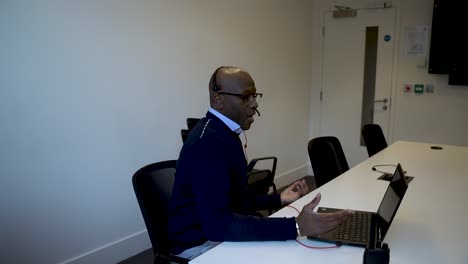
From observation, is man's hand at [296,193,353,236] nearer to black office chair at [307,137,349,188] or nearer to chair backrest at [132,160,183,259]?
chair backrest at [132,160,183,259]

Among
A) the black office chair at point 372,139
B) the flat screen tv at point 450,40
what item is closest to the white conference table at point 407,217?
the black office chair at point 372,139

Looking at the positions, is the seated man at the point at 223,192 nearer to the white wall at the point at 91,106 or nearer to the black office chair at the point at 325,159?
the black office chair at the point at 325,159

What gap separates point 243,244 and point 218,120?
0.51 m

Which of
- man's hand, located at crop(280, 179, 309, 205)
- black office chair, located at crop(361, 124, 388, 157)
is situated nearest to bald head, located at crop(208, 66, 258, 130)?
man's hand, located at crop(280, 179, 309, 205)

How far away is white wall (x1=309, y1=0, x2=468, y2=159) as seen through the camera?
176 inches

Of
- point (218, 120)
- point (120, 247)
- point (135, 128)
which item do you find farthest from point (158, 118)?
point (218, 120)

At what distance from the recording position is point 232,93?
1.54m

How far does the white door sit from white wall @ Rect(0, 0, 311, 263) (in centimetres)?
187

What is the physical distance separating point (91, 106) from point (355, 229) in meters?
1.93

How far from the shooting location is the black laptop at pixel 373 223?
110 cm

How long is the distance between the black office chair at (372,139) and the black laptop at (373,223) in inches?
67.8

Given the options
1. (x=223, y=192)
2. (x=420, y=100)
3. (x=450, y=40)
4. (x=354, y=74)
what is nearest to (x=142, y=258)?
(x=223, y=192)

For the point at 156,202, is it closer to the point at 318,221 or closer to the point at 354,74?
the point at 318,221

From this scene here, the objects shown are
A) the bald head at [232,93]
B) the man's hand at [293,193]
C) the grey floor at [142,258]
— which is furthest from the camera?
the grey floor at [142,258]
